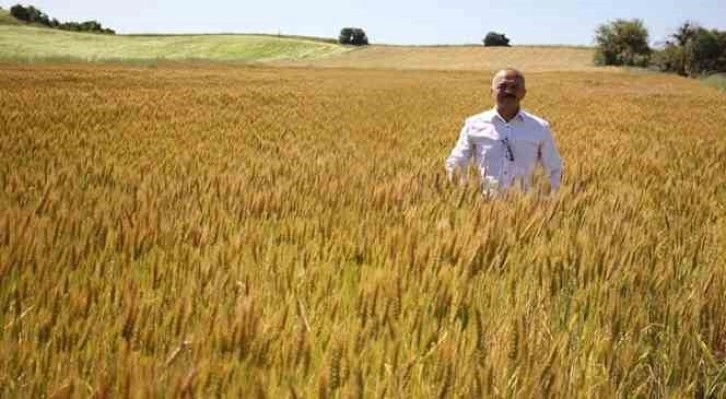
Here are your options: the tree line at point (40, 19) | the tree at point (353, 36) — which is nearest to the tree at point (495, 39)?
the tree at point (353, 36)

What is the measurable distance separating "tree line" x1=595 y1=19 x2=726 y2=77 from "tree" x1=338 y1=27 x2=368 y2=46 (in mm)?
38613

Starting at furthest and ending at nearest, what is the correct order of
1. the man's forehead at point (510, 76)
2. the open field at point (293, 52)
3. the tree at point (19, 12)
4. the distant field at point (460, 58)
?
the tree at point (19, 12), the distant field at point (460, 58), the open field at point (293, 52), the man's forehead at point (510, 76)

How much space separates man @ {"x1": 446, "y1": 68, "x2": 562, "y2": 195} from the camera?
4.70 m

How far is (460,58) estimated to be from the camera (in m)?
80.6

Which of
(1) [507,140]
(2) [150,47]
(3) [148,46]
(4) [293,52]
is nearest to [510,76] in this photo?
(1) [507,140]

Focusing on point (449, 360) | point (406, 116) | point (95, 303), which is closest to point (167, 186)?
point (95, 303)

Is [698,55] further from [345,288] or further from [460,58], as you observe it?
[345,288]

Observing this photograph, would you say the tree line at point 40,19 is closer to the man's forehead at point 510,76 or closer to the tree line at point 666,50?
the tree line at point 666,50

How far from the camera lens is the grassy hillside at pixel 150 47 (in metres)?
61.9

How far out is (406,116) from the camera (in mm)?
14078

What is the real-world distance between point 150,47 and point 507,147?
8009cm

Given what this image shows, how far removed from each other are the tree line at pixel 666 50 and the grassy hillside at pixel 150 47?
33085 millimetres

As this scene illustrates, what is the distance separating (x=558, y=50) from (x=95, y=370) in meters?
91.4

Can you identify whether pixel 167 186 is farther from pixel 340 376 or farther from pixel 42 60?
pixel 42 60
